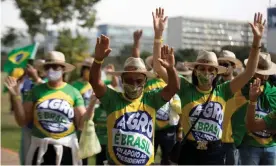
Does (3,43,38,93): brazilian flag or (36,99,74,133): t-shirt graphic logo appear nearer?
(36,99,74,133): t-shirt graphic logo

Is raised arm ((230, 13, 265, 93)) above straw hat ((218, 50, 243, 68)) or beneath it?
above

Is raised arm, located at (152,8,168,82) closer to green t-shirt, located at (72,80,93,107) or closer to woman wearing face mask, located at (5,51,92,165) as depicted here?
woman wearing face mask, located at (5,51,92,165)

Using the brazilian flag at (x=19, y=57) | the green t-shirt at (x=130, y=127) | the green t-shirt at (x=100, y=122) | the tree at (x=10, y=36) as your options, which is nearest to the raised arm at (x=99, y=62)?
the green t-shirt at (x=130, y=127)

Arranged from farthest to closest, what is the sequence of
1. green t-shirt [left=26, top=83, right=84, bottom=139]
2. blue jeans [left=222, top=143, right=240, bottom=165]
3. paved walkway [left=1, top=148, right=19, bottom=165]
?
1. paved walkway [left=1, top=148, right=19, bottom=165]
2. blue jeans [left=222, top=143, right=240, bottom=165]
3. green t-shirt [left=26, top=83, right=84, bottom=139]

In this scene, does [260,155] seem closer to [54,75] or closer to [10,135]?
[54,75]

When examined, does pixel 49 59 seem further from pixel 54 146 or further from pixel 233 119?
pixel 233 119

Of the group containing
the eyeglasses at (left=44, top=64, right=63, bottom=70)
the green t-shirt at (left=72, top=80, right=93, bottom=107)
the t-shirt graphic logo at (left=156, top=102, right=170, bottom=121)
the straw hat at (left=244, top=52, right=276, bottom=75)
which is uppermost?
the straw hat at (left=244, top=52, right=276, bottom=75)

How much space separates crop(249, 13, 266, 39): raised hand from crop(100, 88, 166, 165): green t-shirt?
3.26ft

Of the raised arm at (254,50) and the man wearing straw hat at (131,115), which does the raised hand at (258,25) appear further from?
the man wearing straw hat at (131,115)

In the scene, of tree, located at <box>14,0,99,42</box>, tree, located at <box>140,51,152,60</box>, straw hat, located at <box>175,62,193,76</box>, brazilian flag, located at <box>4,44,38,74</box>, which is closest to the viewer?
straw hat, located at <box>175,62,193,76</box>

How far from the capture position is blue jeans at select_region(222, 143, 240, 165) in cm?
592

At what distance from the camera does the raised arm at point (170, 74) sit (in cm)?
399

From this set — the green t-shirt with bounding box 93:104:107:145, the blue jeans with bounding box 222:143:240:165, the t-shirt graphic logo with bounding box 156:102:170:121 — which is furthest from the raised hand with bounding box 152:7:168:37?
the green t-shirt with bounding box 93:104:107:145

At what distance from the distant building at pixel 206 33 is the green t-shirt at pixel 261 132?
3.72 ft
